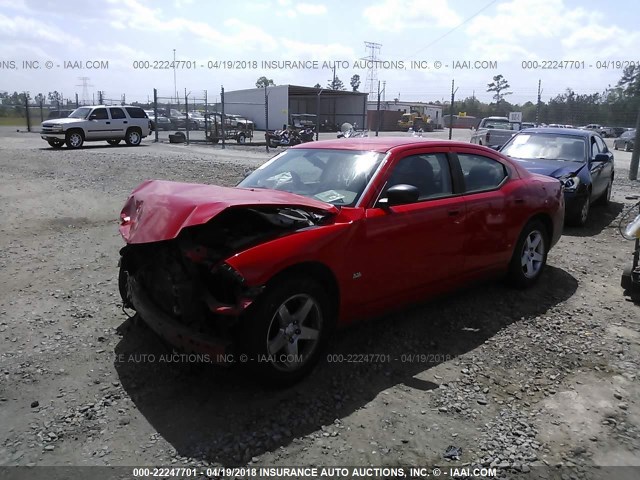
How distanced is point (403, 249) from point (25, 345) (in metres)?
3.06

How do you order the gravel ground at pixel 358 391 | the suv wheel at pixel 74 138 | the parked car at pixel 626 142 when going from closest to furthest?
the gravel ground at pixel 358 391, the suv wheel at pixel 74 138, the parked car at pixel 626 142

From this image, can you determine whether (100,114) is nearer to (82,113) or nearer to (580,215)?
(82,113)

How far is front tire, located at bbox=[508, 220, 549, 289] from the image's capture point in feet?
17.8

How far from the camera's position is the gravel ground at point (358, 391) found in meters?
2.99

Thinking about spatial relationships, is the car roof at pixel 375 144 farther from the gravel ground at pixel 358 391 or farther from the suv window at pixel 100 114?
the suv window at pixel 100 114

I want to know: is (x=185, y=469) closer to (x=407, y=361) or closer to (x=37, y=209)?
(x=407, y=361)

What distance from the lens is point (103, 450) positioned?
116 inches

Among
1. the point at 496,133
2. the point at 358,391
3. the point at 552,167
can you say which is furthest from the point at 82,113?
the point at 358,391

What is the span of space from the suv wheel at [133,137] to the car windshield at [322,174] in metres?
20.9

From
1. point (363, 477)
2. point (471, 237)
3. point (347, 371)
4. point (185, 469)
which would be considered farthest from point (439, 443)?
point (471, 237)

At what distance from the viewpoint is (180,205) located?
3426 millimetres

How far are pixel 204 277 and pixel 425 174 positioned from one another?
2.19m

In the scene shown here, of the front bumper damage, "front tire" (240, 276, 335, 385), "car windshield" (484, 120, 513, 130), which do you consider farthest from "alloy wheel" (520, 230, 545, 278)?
"car windshield" (484, 120, 513, 130)

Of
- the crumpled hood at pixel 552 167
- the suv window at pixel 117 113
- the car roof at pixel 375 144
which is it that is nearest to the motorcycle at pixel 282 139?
the suv window at pixel 117 113
